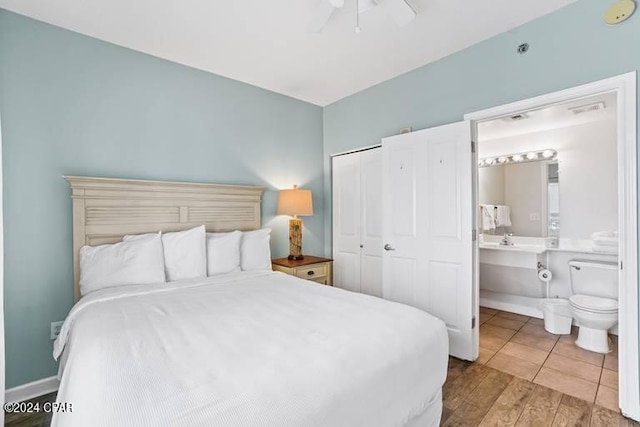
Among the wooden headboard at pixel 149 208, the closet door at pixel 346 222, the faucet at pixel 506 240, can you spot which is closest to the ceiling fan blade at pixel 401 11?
the closet door at pixel 346 222

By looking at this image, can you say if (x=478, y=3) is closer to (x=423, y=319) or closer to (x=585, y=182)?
(x=423, y=319)

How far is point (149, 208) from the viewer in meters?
2.63

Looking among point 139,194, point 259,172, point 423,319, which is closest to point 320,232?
point 259,172

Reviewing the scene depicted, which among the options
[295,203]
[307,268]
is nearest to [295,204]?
[295,203]

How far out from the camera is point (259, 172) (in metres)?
3.47

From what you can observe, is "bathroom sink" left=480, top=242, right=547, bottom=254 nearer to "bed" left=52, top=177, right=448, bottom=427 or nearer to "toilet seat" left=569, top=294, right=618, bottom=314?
"toilet seat" left=569, top=294, right=618, bottom=314

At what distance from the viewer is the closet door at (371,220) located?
137 inches

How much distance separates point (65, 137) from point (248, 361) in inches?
92.2

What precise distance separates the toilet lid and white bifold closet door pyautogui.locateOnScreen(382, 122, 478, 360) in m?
1.12

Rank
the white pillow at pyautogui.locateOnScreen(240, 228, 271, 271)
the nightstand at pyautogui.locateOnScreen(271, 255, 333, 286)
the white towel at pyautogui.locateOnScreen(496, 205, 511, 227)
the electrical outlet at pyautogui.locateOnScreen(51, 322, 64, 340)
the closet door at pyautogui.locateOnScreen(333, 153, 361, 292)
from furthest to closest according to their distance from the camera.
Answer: the white towel at pyautogui.locateOnScreen(496, 205, 511, 227), the closet door at pyautogui.locateOnScreen(333, 153, 361, 292), the nightstand at pyautogui.locateOnScreen(271, 255, 333, 286), the white pillow at pyautogui.locateOnScreen(240, 228, 271, 271), the electrical outlet at pyautogui.locateOnScreen(51, 322, 64, 340)

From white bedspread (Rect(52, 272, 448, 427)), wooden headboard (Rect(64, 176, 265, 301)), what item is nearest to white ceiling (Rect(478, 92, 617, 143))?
white bedspread (Rect(52, 272, 448, 427))

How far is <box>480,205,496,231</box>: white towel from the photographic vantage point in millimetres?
4340

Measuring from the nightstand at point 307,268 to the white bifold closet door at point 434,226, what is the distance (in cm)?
70

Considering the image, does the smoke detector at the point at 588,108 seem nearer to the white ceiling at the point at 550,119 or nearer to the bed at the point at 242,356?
the white ceiling at the point at 550,119
